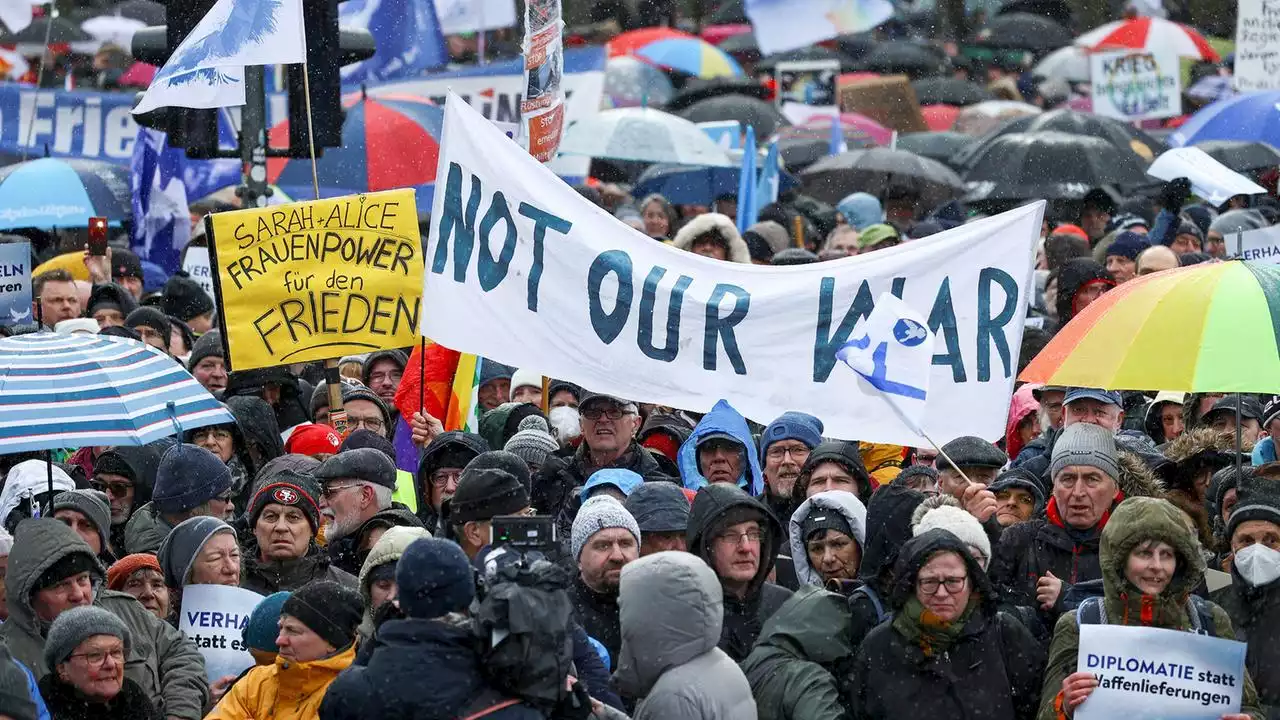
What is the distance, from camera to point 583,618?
5770mm

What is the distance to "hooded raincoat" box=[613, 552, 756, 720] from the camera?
16.0ft

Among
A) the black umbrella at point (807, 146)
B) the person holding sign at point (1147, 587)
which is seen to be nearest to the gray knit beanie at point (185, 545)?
the person holding sign at point (1147, 587)

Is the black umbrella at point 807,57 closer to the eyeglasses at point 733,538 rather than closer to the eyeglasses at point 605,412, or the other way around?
the eyeglasses at point 605,412

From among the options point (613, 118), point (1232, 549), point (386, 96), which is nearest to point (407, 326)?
point (1232, 549)

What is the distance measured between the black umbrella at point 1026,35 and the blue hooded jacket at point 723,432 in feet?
76.1

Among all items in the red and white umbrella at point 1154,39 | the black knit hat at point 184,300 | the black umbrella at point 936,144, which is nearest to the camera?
the black knit hat at point 184,300

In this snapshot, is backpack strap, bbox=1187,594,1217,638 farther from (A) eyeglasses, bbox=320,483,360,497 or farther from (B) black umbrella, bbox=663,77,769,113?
(B) black umbrella, bbox=663,77,769,113

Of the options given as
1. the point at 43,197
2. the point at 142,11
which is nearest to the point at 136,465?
the point at 43,197

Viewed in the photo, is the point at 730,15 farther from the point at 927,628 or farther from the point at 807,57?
the point at 927,628

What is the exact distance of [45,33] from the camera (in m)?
28.8

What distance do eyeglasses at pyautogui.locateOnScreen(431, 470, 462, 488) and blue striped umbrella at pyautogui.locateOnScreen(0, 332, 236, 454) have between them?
2.67 ft

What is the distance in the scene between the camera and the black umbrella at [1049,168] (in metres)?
14.0

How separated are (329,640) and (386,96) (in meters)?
9.87

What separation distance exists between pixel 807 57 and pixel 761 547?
818 inches
